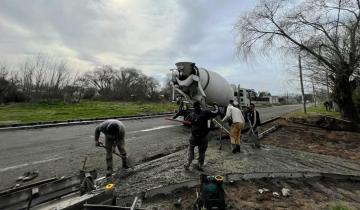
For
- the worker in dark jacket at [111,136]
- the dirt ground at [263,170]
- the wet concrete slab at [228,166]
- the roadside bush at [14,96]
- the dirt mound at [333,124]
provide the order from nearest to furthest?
the dirt ground at [263,170] < the wet concrete slab at [228,166] < the worker in dark jacket at [111,136] < the dirt mound at [333,124] < the roadside bush at [14,96]

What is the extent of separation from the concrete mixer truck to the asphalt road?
187 centimetres

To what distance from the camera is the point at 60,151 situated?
10117mm

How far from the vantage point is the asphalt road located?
777 cm

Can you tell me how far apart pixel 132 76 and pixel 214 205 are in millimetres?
85842

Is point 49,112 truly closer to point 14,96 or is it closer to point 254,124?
point 14,96

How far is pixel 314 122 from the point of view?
21875 millimetres

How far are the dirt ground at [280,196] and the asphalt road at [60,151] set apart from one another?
2668 mm

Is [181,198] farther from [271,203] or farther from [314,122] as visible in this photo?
[314,122]

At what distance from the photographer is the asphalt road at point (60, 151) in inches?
306

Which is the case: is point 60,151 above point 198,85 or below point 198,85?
below

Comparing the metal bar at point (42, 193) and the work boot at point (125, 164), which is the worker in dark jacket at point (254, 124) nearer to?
the work boot at point (125, 164)

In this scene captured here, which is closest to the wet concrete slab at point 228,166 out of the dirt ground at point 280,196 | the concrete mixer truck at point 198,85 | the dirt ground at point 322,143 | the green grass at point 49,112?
the dirt ground at point 280,196

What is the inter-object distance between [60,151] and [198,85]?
263 inches

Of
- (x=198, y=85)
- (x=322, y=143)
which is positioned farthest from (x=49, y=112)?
(x=322, y=143)
